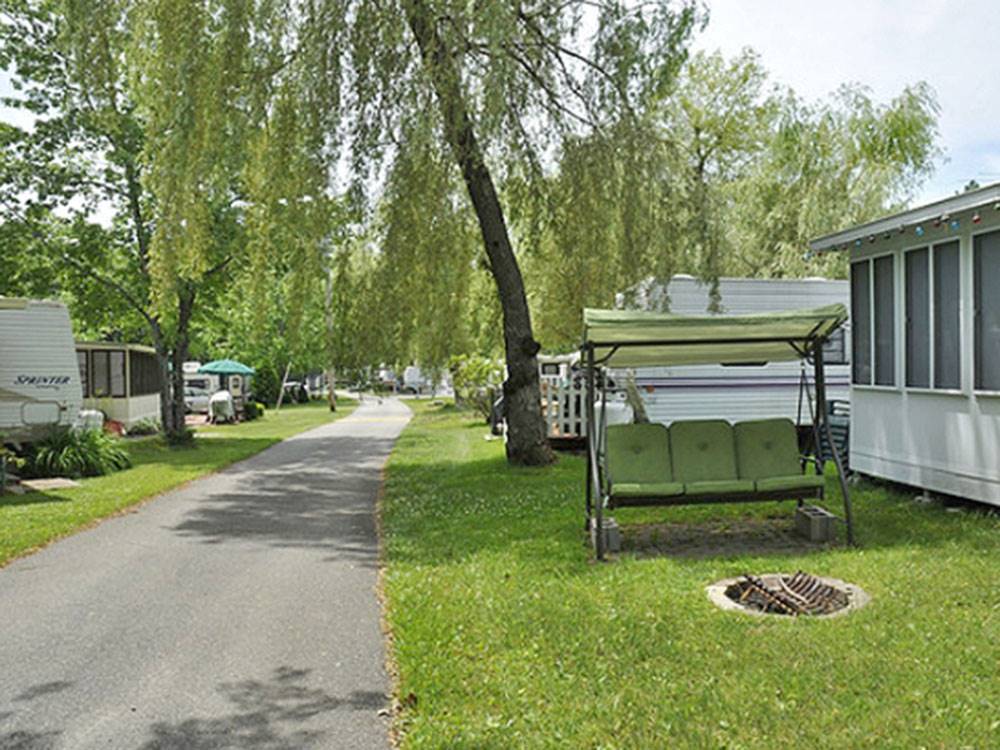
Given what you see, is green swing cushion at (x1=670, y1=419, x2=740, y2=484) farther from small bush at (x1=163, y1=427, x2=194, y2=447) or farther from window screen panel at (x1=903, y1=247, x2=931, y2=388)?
small bush at (x1=163, y1=427, x2=194, y2=447)

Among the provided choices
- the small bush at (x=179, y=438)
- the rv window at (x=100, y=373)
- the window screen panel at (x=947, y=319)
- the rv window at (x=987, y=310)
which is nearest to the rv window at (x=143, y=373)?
the rv window at (x=100, y=373)

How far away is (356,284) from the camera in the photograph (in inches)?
451

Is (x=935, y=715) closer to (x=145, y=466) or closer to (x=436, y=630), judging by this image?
(x=436, y=630)

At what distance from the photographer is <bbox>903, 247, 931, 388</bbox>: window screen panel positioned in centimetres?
885

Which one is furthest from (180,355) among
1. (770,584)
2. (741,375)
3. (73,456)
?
(770,584)

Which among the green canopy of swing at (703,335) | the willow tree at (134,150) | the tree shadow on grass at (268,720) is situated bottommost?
the tree shadow on grass at (268,720)

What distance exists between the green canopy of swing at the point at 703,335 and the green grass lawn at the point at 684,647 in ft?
5.71

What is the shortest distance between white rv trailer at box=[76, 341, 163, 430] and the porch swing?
17.5 meters

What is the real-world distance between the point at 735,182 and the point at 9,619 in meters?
19.5

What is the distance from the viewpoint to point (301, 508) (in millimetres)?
10656

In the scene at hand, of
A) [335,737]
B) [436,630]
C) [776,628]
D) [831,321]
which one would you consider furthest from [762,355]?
[335,737]

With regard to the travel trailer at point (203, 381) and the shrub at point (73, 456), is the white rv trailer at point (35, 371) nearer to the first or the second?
the shrub at point (73, 456)

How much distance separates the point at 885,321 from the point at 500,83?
4.99m

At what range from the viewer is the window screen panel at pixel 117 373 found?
77.4ft
